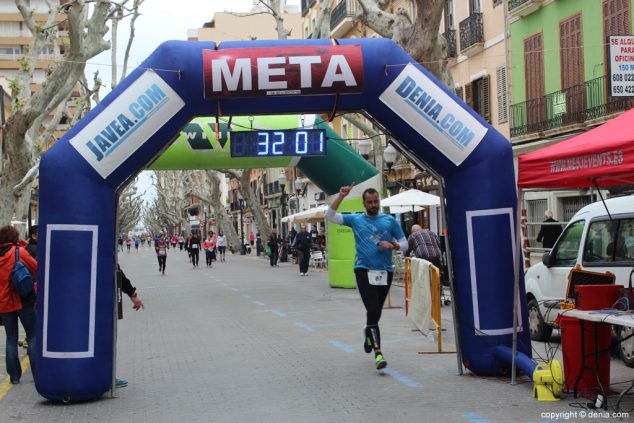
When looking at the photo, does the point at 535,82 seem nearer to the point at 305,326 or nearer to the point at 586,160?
the point at 305,326

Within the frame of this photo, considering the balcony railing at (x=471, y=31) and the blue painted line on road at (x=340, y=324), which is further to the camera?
the balcony railing at (x=471, y=31)

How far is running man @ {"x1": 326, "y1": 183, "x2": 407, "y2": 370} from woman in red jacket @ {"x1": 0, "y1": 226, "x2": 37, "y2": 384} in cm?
338

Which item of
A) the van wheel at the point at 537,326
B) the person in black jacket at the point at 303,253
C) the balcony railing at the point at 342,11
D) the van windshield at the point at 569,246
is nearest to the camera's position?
the van windshield at the point at 569,246

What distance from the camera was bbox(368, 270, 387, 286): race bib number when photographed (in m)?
9.84

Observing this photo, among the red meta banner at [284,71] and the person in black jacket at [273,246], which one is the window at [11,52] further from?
the red meta banner at [284,71]

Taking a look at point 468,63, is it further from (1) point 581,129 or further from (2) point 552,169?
(2) point 552,169

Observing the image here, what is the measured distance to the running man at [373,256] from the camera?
9828 mm

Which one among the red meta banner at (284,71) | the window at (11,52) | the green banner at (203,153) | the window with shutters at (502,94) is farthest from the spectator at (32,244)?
the window at (11,52)

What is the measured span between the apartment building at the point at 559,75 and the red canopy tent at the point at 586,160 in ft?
44.6

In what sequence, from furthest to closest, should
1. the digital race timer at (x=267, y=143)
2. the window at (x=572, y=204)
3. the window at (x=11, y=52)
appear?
1. the window at (x=11, y=52)
2. the window at (x=572, y=204)
3. the digital race timer at (x=267, y=143)

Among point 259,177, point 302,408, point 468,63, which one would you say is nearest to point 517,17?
point 468,63

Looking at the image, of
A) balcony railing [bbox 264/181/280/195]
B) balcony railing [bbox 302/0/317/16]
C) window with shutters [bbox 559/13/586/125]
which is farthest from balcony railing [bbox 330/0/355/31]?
window with shutters [bbox 559/13/586/125]

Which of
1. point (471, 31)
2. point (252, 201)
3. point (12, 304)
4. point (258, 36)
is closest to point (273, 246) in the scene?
point (252, 201)

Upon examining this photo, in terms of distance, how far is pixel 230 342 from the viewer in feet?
42.9
